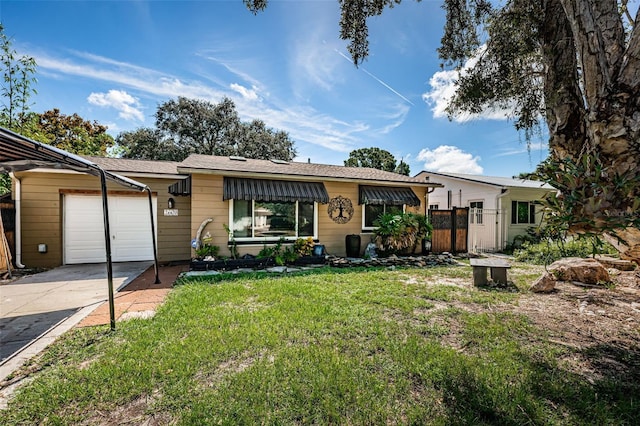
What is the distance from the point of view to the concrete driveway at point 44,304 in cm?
344

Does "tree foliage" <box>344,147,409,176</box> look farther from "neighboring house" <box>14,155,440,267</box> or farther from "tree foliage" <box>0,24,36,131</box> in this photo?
"tree foliage" <box>0,24,36,131</box>

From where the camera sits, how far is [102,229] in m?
9.38

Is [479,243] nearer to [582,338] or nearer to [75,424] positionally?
[582,338]

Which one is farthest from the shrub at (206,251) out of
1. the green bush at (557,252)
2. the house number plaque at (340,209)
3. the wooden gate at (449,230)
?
the green bush at (557,252)

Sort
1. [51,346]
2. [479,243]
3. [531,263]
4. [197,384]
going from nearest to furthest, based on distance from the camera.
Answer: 1. [197,384]
2. [51,346]
3. [531,263]
4. [479,243]

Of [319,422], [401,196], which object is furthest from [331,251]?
[319,422]

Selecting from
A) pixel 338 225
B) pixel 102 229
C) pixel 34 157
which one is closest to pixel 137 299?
pixel 34 157

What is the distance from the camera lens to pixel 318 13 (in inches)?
239

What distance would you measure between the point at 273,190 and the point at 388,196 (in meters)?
4.75

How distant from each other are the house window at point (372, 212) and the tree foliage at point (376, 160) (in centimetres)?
2959

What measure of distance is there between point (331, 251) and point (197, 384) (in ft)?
25.1

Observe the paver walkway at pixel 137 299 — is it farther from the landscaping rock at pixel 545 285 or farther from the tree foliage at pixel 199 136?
the tree foliage at pixel 199 136

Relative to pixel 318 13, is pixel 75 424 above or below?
below

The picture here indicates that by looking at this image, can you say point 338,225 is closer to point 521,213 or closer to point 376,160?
point 521,213
